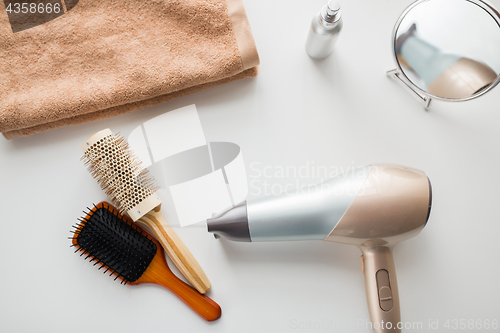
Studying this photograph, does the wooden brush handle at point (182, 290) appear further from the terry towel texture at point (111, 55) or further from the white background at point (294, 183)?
the terry towel texture at point (111, 55)

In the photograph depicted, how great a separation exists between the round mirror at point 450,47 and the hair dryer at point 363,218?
168mm

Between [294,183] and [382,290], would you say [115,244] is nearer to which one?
[294,183]

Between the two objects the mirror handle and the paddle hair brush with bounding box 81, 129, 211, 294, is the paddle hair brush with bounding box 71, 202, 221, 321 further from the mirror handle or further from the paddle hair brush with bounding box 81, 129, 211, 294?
the mirror handle

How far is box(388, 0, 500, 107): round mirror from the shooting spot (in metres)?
0.51

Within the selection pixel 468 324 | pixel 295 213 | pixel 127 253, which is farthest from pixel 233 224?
pixel 468 324

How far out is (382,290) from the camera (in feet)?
1.86

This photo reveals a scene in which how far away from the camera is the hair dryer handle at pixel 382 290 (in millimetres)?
562

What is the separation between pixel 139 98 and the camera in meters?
0.61

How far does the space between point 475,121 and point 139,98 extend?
73 centimetres

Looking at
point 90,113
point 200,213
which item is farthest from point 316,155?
point 90,113

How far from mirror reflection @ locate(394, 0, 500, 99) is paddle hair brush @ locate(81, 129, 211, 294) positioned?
1.81ft

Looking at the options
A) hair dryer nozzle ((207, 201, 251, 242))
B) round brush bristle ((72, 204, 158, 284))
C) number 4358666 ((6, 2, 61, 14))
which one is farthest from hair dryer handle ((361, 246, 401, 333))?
number 4358666 ((6, 2, 61, 14))

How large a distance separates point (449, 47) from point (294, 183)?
0.38 meters

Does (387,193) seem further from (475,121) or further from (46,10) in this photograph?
(46,10)
